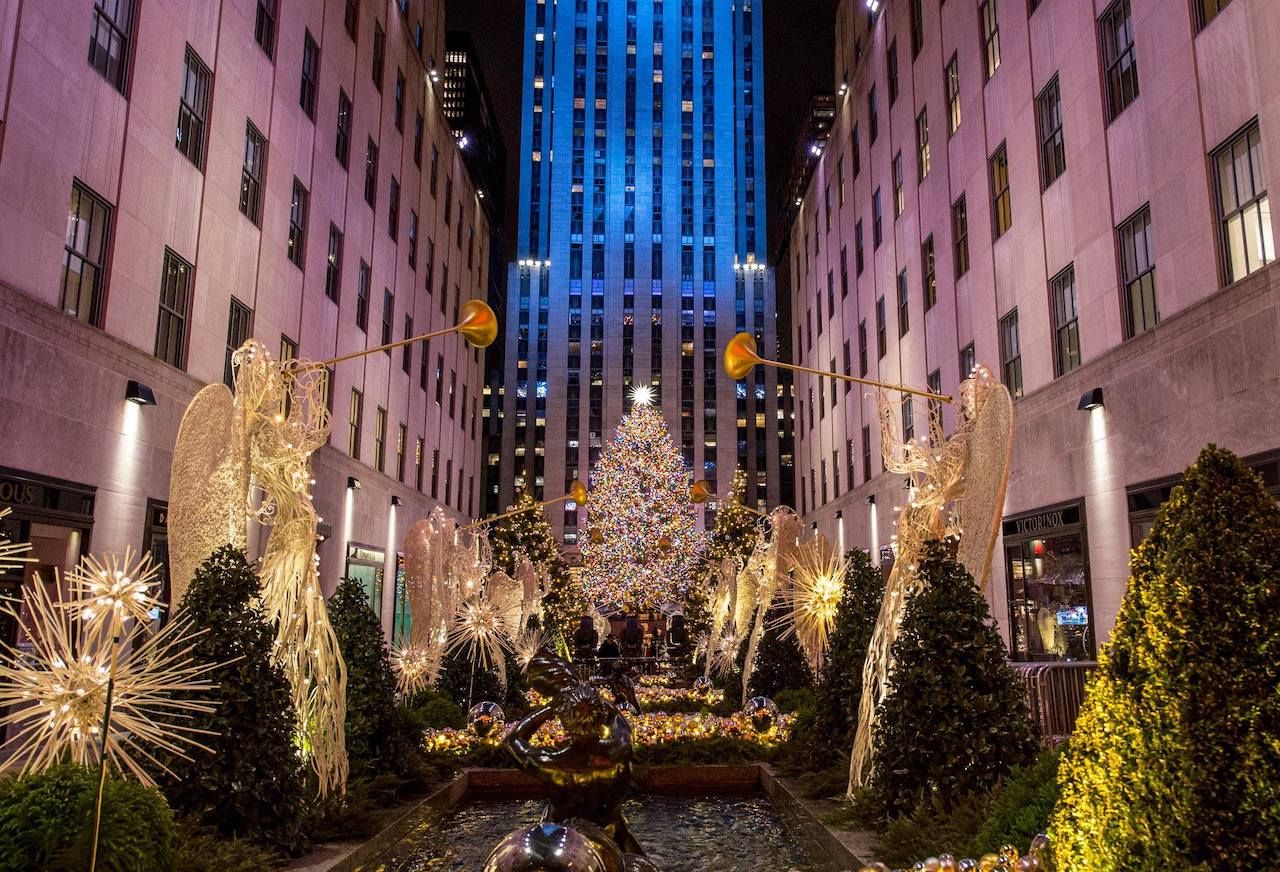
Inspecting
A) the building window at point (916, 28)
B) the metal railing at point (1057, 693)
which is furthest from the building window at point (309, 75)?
the metal railing at point (1057, 693)

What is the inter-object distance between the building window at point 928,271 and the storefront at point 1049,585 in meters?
8.74

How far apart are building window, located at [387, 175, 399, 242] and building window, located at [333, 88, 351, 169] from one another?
14.6 ft

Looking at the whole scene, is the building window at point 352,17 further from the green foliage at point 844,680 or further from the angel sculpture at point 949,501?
the angel sculpture at point 949,501

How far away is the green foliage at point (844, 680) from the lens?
1055cm

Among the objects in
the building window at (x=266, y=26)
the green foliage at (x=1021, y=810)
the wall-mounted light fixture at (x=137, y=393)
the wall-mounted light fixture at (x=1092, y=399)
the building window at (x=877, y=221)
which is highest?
the building window at (x=877, y=221)

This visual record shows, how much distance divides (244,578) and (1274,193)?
41.8 ft

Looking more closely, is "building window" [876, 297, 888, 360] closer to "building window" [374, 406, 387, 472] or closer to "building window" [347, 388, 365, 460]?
"building window" [374, 406, 387, 472]

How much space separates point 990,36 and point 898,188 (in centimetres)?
826

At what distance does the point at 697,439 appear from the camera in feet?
265

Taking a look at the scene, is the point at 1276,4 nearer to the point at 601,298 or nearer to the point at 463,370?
the point at 463,370

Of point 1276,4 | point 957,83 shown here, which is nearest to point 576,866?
point 1276,4

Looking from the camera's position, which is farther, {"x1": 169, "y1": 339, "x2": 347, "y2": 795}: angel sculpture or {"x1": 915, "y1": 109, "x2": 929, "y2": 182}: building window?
{"x1": 915, "y1": 109, "x2": 929, "y2": 182}: building window

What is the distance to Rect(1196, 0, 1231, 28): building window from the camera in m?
12.8

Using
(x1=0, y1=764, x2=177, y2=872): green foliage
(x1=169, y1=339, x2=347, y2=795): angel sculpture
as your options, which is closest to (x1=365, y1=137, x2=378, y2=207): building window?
(x1=169, y1=339, x2=347, y2=795): angel sculpture
